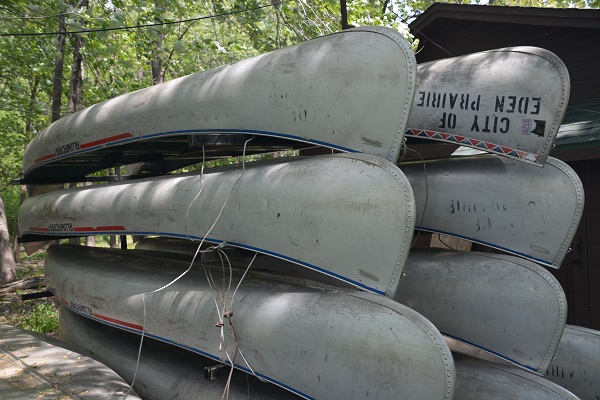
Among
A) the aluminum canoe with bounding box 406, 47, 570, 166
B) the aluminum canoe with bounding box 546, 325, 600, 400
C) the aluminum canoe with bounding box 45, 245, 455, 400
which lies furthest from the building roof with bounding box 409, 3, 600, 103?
the aluminum canoe with bounding box 45, 245, 455, 400

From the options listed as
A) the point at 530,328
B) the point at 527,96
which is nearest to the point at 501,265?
the point at 530,328

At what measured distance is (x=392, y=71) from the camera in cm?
335

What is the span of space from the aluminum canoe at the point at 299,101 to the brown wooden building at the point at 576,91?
2.93 meters

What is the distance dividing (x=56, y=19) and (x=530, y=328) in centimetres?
850

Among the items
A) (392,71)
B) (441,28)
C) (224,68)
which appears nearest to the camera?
(392,71)

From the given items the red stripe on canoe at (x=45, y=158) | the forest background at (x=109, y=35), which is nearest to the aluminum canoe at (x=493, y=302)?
the red stripe on canoe at (x=45, y=158)

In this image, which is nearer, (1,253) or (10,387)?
(10,387)

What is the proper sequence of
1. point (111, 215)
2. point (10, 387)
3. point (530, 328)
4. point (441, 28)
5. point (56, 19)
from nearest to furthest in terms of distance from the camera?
point (530, 328), point (10, 387), point (111, 215), point (441, 28), point (56, 19)

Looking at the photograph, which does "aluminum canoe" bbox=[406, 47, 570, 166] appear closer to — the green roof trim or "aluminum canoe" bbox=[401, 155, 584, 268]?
"aluminum canoe" bbox=[401, 155, 584, 268]

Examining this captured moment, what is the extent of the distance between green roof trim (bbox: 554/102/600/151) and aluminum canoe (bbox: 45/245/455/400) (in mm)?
3361

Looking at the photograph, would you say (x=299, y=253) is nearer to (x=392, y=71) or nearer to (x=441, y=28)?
(x=392, y=71)

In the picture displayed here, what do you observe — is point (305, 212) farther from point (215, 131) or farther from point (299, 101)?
point (215, 131)

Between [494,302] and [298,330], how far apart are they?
4.71ft

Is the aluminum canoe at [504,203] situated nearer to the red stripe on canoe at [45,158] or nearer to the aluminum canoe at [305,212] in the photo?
the aluminum canoe at [305,212]
